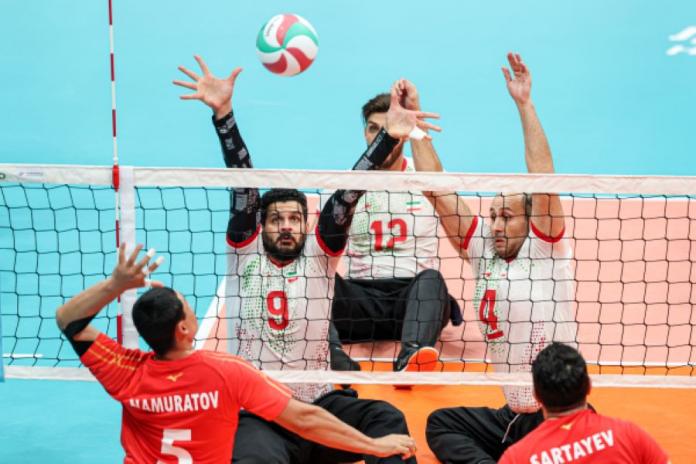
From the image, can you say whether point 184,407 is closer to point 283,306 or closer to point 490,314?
point 283,306

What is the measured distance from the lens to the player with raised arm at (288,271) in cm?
485

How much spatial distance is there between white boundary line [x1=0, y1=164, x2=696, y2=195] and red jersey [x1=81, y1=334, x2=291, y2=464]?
1.01 metres

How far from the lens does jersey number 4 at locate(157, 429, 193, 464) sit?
3.85m

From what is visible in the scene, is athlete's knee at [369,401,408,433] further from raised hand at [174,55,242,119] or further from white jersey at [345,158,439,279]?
white jersey at [345,158,439,279]

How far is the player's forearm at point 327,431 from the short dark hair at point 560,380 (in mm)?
836

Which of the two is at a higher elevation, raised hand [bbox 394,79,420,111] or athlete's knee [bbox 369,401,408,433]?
raised hand [bbox 394,79,420,111]

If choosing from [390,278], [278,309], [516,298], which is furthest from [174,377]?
[390,278]

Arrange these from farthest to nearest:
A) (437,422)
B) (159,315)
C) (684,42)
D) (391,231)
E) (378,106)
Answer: (684,42) < (391,231) < (378,106) < (437,422) < (159,315)

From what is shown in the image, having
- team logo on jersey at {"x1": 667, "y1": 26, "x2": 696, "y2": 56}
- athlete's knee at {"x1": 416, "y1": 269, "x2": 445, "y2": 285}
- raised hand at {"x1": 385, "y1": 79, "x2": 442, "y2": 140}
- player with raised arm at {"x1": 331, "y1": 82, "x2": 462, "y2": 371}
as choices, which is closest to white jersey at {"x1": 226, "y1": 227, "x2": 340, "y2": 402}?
raised hand at {"x1": 385, "y1": 79, "x2": 442, "y2": 140}

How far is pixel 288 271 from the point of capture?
5078 mm

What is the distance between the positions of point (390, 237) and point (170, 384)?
3.14 metres

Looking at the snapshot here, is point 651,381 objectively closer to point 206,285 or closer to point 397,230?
point 397,230

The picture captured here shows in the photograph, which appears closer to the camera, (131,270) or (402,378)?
(131,270)

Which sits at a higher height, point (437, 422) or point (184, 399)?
point (184, 399)
